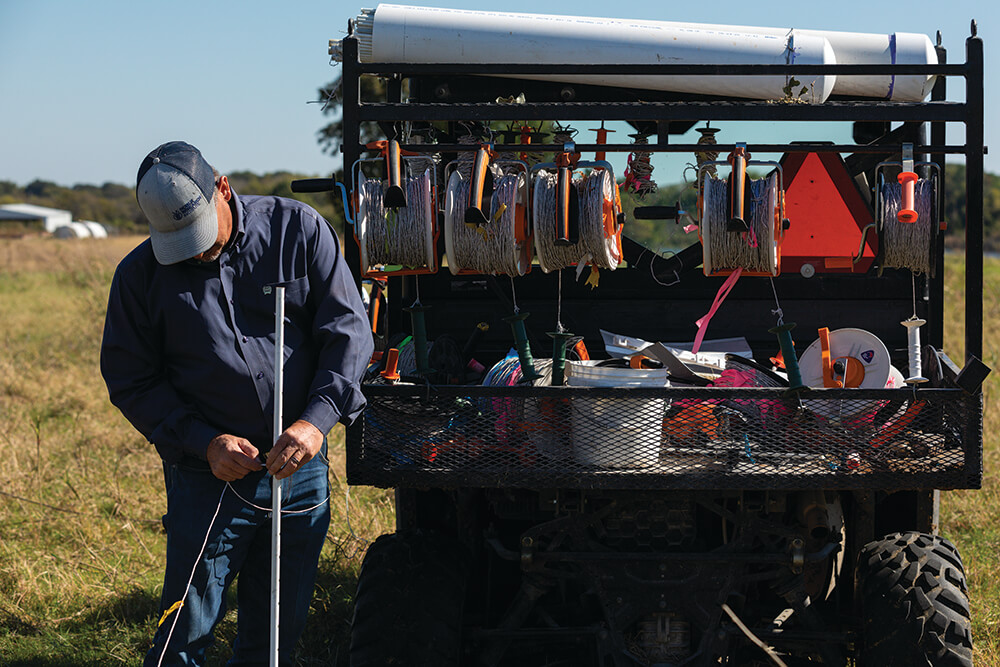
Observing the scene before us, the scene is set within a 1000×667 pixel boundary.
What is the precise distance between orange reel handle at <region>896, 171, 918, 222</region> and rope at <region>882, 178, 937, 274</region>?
0.07 metres

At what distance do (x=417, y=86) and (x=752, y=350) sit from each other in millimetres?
1797

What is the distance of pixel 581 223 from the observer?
371 cm

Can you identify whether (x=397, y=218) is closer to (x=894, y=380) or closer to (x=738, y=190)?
(x=738, y=190)

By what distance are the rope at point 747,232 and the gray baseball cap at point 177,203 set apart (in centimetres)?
157

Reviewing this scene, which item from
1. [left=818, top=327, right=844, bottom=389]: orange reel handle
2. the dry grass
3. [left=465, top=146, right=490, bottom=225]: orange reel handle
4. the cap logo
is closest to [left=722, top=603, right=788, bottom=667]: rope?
[left=818, top=327, right=844, bottom=389]: orange reel handle

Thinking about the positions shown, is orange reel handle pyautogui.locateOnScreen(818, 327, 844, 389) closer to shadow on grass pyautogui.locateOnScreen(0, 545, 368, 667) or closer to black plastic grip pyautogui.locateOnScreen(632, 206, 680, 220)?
black plastic grip pyautogui.locateOnScreen(632, 206, 680, 220)

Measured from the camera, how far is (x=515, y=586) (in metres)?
4.46

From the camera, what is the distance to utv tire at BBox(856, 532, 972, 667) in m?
3.50

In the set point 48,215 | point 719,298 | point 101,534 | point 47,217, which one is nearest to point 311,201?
point 101,534

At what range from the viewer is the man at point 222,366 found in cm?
338

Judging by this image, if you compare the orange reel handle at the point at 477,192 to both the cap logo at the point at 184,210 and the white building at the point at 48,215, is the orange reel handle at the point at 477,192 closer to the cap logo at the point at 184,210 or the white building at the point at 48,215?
the cap logo at the point at 184,210

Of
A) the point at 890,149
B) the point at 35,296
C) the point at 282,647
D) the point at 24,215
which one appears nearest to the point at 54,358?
the point at 35,296

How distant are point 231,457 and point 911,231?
228 centimetres

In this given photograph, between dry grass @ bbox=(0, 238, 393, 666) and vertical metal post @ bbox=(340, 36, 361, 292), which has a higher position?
vertical metal post @ bbox=(340, 36, 361, 292)
